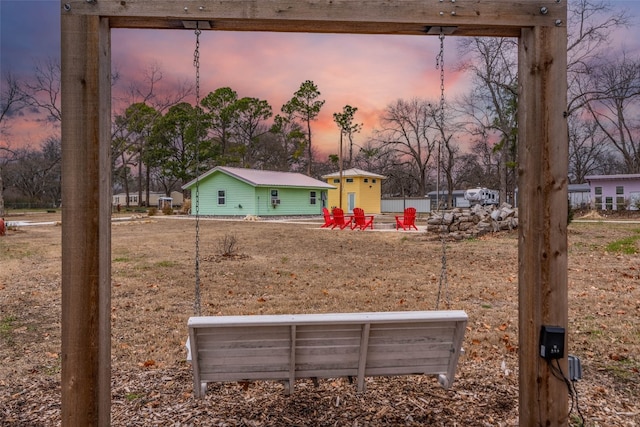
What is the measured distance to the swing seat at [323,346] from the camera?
2322 mm

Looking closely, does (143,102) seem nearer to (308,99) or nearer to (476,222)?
(308,99)

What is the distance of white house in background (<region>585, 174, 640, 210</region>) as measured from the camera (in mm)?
28031

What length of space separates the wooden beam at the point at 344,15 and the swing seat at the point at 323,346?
1.59m

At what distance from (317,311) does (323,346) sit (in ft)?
9.65

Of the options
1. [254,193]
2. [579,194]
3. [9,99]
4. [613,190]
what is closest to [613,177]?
[613,190]

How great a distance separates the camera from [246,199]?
89.0 feet

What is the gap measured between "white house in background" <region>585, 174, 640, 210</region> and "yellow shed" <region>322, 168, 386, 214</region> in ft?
49.7

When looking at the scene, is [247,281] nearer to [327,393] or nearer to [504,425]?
[327,393]

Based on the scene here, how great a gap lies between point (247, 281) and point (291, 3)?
5.65 metres

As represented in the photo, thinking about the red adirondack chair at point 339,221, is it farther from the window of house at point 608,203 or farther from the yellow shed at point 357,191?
the window of house at point 608,203

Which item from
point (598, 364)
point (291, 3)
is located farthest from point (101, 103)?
point (598, 364)

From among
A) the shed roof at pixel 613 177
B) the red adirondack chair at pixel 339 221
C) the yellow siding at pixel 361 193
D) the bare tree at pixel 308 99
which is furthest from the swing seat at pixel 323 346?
the shed roof at pixel 613 177

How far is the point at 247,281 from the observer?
7.30 meters

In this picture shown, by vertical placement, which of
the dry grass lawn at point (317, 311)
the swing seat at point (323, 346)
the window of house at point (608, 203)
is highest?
the window of house at point (608, 203)
